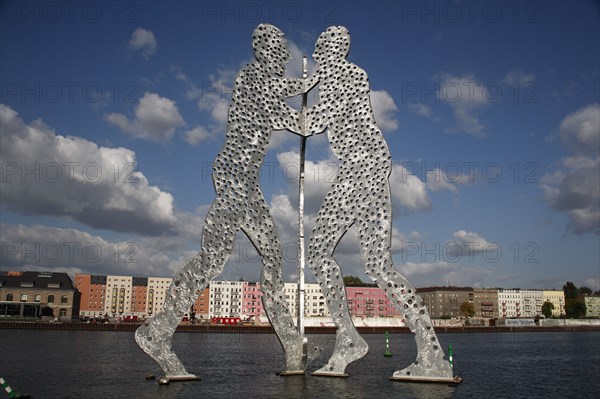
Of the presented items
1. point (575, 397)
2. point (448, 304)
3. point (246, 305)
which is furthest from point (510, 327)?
point (575, 397)

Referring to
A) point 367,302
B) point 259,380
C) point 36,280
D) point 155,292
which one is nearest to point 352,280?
point 367,302

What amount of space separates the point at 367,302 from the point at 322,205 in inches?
3455

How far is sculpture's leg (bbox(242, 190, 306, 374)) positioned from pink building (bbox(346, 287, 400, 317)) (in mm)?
84331

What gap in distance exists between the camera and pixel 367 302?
10381 cm

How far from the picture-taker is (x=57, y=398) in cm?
1500

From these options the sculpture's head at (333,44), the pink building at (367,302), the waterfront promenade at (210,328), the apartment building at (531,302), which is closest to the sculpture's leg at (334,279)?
the sculpture's head at (333,44)

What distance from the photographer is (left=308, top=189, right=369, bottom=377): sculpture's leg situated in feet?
58.3

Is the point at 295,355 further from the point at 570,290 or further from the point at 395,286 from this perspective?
the point at 570,290

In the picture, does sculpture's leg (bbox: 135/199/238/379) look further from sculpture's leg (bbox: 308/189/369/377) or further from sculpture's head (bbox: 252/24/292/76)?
sculpture's head (bbox: 252/24/292/76)

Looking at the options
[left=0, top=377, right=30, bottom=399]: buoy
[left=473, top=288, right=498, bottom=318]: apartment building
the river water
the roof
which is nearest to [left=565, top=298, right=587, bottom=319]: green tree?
[left=473, top=288, right=498, bottom=318]: apartment building

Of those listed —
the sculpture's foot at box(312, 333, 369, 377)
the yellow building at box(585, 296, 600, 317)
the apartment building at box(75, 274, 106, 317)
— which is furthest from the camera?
the yellow building at box(585, 296, 600, 317)

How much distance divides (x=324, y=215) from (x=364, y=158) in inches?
86.8

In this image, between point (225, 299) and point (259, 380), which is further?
point (225, 299)

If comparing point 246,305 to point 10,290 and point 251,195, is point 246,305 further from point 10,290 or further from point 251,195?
point 251,195
